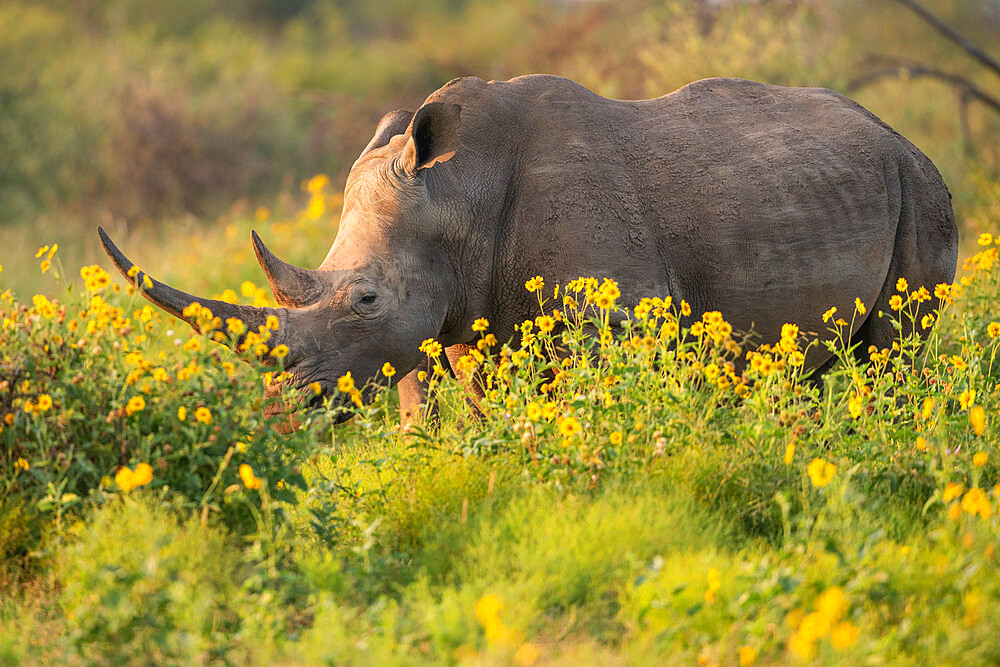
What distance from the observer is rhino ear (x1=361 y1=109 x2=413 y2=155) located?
5.86 metres

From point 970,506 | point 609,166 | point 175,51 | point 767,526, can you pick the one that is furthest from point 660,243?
point 175,51

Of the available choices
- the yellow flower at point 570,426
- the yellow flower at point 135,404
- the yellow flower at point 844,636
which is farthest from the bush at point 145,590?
the yellow flower at point 844,636

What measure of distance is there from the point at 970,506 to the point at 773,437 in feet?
3.32

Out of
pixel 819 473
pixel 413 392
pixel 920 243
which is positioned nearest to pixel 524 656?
pixel 819 473

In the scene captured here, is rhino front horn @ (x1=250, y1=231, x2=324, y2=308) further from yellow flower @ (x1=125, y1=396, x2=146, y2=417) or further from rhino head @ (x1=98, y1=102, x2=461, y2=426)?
yellow flower @ (x1=125, y1=396, x2=146, y2=417)

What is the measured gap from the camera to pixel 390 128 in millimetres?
5930

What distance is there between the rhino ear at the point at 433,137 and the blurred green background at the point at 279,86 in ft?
15.4

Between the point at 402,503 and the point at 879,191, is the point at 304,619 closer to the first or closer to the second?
the point at 402,503

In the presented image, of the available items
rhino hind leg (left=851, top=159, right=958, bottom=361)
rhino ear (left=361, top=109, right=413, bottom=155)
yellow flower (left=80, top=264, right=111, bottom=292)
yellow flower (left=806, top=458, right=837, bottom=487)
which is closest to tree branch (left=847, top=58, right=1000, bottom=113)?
rhino hind leg (left=851, top=159, right=958, bottom=361)

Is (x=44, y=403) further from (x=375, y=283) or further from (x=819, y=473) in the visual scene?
(x=819, y=473)

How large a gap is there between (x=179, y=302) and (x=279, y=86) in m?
15.5

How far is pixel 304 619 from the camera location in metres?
3.68

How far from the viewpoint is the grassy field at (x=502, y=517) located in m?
3.32

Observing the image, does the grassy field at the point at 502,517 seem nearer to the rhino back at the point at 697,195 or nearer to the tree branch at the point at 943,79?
the rhino back at the point at 697,195
